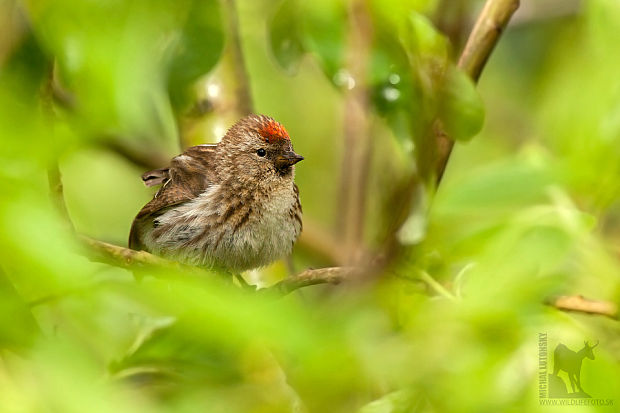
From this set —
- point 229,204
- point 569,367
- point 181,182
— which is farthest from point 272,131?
point 569,367

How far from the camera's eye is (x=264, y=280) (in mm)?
4344

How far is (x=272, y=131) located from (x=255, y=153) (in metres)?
0.17

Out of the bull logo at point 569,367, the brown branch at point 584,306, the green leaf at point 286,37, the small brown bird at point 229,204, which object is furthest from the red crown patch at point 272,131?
the bull logo at point 569,367

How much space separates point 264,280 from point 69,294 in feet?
9.91

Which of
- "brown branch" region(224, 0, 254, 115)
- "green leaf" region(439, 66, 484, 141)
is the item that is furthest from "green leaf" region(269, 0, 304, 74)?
"brown branch" region(224, 0, 254, 115)

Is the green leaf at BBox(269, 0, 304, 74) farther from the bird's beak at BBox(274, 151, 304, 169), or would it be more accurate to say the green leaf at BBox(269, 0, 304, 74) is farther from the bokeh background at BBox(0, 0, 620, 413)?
the bird's beak at BBox(274, 151, 304, 169)

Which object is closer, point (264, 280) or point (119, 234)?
point (264, 280)

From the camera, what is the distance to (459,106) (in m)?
2.65

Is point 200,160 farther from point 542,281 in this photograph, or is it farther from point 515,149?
point 515,149

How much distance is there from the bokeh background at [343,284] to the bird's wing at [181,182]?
0.70 metres

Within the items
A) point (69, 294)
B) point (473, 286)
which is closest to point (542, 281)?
point (473, 286)

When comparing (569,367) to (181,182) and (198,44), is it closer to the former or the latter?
(198,44)

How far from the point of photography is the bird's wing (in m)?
3.97

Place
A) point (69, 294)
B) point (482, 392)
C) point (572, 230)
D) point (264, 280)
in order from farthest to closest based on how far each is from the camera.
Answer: point (264, 280) → point (572, 230) → point (482, 392) → point (69, 294)
